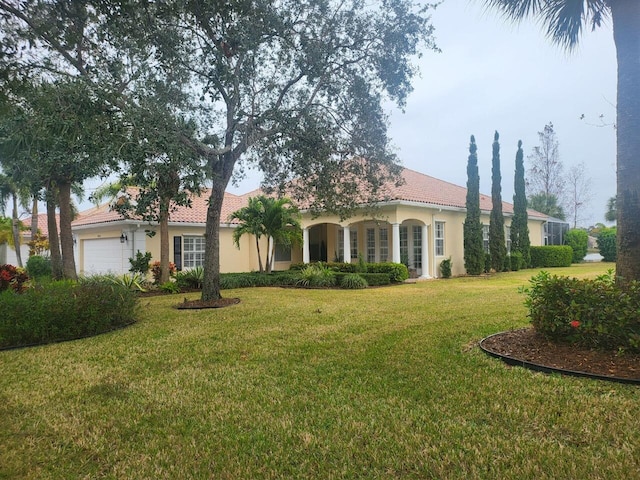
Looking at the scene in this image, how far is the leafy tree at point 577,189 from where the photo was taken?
42.3m

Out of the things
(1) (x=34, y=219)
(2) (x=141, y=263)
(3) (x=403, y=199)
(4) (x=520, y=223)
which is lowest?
(2) (x=141, y=263)

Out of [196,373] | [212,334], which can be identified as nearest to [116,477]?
[196,373]

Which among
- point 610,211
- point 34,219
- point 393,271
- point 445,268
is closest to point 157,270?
point 393,271

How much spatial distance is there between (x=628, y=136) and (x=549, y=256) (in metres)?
24.4

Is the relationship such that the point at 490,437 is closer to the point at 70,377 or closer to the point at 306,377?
the point at 306,377

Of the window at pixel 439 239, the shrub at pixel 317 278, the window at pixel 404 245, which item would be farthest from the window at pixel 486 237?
the shrub at pixel 317 278

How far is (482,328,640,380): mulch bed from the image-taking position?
485cm

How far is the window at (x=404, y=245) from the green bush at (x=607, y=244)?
1762cm

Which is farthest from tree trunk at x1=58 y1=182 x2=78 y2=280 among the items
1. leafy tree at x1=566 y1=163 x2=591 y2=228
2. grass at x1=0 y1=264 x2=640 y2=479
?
leafy tree at x1=566 y1=163 x2=591 y2=228

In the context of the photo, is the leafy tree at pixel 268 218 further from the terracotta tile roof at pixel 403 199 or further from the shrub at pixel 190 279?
the shrub at pixel 190 279

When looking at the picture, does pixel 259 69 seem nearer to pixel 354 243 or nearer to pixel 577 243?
pixel 354 243

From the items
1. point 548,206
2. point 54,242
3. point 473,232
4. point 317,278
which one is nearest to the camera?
point 54,242

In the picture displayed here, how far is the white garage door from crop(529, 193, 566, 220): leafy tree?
36.4 m

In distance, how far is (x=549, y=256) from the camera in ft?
89.8
